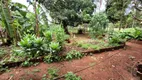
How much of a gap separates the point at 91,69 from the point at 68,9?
6887 millimetres

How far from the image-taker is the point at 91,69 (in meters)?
3.85

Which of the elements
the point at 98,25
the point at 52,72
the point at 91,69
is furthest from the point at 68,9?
the point at 52,72

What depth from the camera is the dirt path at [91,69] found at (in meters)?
3.36

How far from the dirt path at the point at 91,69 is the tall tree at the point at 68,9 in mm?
5527

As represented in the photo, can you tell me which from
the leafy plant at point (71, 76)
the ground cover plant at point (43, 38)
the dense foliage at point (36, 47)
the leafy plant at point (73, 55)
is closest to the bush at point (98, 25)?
the ground cover plant at point (43, 38)

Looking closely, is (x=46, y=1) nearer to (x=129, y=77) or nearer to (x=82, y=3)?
(x=82, y=3)

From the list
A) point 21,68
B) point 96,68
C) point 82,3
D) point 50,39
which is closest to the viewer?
point 21,68

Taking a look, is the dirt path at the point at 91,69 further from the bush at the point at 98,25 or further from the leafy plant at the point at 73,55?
the bush at the point at 98,25

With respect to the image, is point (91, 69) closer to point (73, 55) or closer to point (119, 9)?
point (73, 55)

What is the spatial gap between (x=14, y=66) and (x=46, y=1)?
6.20 metres

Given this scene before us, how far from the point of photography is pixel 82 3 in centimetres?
1009

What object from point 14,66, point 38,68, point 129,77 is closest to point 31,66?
point 38,68

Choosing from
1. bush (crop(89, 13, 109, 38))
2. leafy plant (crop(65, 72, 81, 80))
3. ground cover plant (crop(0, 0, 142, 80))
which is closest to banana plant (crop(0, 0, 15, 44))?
ground cover plant (crop(0, 0, 142, 80))

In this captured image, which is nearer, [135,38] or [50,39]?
[50,39]
